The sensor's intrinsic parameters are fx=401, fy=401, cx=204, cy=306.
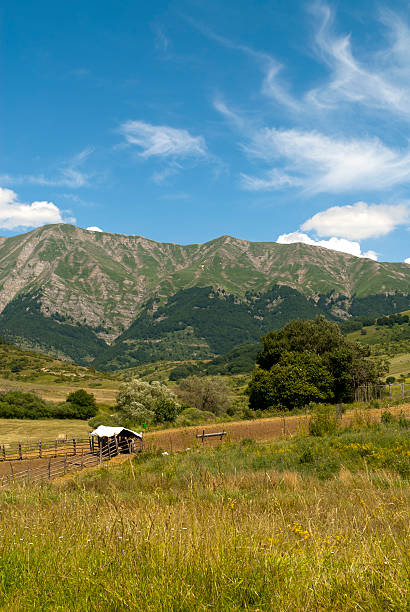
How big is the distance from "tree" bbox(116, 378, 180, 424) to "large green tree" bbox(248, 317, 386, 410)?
13465 mm

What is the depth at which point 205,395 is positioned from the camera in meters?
77.1

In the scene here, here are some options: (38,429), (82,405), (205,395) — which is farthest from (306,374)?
(82,405)

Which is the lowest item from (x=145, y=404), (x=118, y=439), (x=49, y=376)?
(x=49, y=376)

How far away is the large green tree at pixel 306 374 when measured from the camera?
46.3m

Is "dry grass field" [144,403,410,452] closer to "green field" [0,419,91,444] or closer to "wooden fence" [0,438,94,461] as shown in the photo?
"wooden fence" [0,438,94,461]

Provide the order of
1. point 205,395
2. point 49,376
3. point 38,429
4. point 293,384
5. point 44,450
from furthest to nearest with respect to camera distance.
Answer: point 49,376 → point 205,395 → point 38,429 → point 293,384 → point 44,450

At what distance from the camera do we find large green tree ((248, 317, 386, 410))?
152 feet

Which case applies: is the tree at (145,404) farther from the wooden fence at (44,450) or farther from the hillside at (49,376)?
the hillside at (49,376)

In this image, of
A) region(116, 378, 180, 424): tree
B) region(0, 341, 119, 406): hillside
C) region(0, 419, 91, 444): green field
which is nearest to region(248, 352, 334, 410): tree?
region(116, 378, 180, 424): tree

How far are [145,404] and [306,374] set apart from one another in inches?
957

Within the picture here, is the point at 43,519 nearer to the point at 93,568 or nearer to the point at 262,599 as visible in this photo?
the point at 93,568

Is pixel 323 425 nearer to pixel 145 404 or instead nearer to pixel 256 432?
pixel 256 432

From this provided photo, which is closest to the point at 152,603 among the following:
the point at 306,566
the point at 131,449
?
the point at 306,566

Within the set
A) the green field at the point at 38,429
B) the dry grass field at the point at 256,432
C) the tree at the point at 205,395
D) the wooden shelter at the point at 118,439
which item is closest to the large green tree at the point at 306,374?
the dry grass field at the point at 256,432
